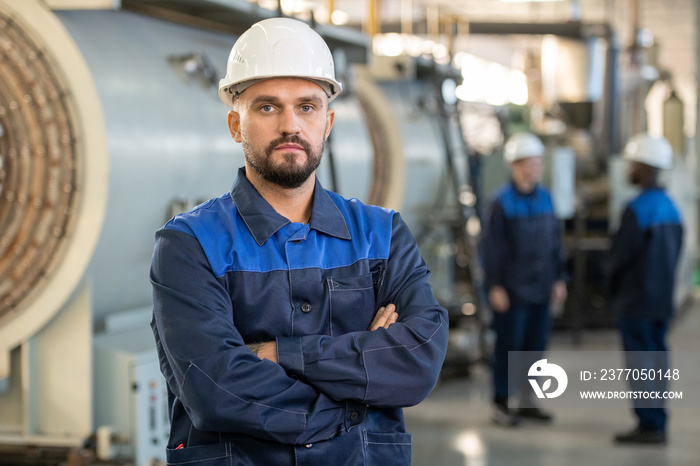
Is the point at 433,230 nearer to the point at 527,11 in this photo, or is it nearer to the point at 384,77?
the point at 384,77

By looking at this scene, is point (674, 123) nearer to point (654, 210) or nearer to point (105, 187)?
point (654, 210)

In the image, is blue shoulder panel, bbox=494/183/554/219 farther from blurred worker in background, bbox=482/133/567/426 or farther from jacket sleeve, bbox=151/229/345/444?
jacket sleeve, bbox=151/229/345/444

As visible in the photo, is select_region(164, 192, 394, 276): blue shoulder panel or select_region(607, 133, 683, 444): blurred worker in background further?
select_region(607, 133, 683, 444): blurred worker in background

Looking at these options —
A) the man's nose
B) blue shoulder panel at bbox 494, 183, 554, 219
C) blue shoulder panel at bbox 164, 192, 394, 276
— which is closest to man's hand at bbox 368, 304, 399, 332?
blue shoulder panel at bbox 164, 192, 394, 276

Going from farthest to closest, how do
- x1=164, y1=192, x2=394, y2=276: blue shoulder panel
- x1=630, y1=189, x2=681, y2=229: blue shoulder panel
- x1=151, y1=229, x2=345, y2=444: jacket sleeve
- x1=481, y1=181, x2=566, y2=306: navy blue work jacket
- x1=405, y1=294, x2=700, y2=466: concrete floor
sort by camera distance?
x1=481, y1=181, x2=566, y2=306: navy blue work jacket
x1=630, y1=189, x2=681, y2=229: blue shoulder panel
x1=405, y1=294, x2=700, y2=466: concrete floor
x1=164, y1=192, x2=394, y2=276: blue shoulder panel
x1=151, y1=229, x2=345, y2=444: jacket sleeve

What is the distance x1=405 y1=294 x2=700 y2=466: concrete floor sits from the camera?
13.3 feet

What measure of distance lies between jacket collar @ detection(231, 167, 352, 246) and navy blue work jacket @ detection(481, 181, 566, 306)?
9.88ft

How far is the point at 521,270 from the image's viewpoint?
4.63 m

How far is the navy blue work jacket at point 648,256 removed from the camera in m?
4.14

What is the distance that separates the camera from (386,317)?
1773 mm

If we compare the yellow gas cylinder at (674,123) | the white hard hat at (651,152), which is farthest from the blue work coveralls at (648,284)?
the yellow gas cylinder at (674,123)

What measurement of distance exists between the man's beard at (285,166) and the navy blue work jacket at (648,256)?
290 cm

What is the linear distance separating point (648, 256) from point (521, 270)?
73cm

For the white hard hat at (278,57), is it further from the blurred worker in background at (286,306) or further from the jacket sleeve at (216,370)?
the jacket sleeve at (216,370)
